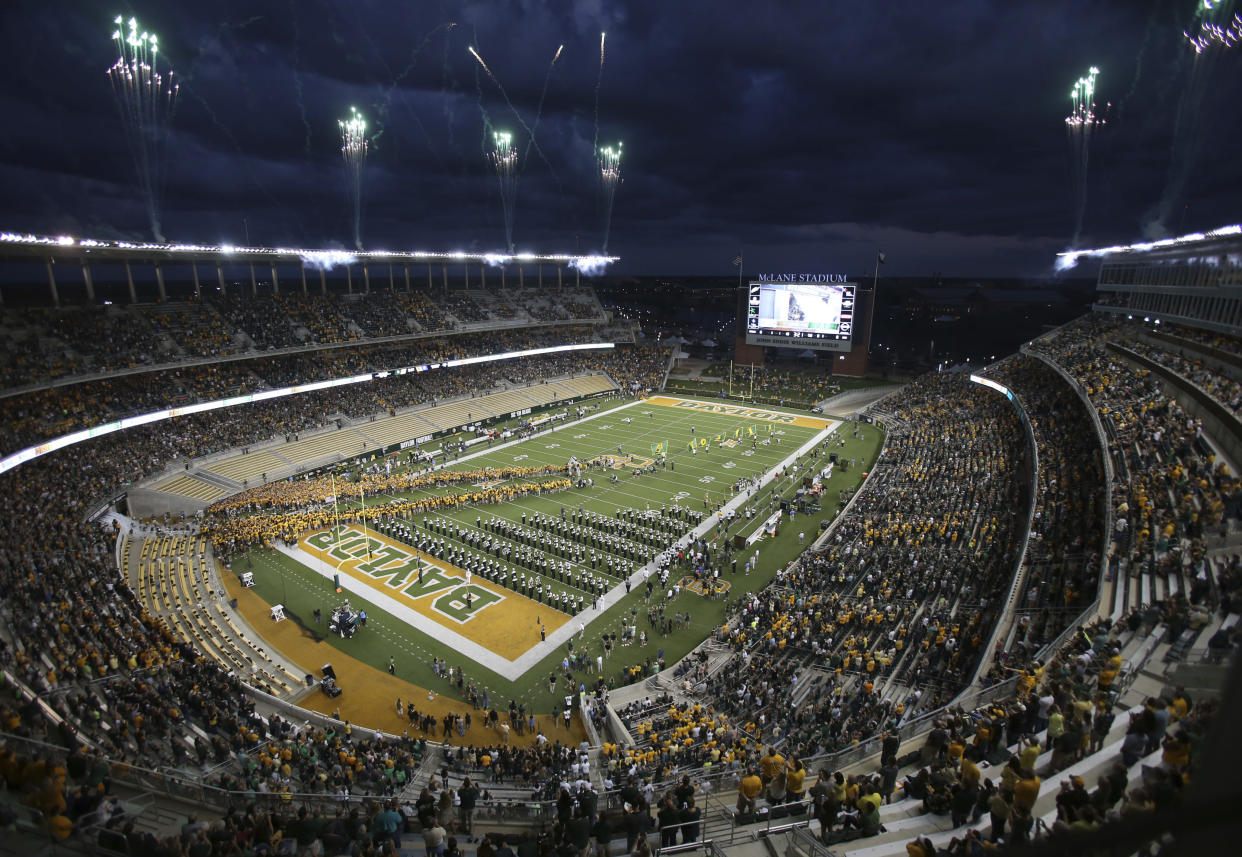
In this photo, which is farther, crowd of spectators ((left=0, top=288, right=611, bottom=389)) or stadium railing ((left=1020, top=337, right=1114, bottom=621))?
crowd of spectators ((left=0, top=288, right=611, bottom=389))

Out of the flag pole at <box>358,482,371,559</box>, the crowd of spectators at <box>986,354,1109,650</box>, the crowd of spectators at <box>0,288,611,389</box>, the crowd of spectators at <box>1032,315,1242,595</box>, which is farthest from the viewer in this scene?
the crowd of spectators at <box>0,288,611,389</box>

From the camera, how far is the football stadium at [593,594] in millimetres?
8359

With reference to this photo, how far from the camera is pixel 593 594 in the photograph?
25.2 m

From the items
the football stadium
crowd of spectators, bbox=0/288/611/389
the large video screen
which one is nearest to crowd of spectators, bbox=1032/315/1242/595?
the football stadium

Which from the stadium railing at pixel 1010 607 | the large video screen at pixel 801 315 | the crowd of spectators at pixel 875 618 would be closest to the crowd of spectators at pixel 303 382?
the large video screen at pixel 801 315

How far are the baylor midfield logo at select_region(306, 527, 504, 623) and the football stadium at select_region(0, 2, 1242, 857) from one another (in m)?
0.18

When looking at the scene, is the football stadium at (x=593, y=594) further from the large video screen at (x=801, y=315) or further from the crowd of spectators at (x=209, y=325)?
the large video screen at (x=801, y=315)

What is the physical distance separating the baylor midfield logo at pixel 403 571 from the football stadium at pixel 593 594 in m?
0.18

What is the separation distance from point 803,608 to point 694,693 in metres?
5.22

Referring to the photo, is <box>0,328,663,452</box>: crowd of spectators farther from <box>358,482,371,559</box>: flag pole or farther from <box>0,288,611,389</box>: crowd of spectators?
<box>358,482,371,559</box>: flag pole

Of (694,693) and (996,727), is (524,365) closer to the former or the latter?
(694,693)

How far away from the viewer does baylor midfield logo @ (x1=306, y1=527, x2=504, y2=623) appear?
80.4 feet

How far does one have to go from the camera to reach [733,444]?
46.4 m

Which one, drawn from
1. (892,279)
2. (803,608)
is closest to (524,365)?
(803,608)
